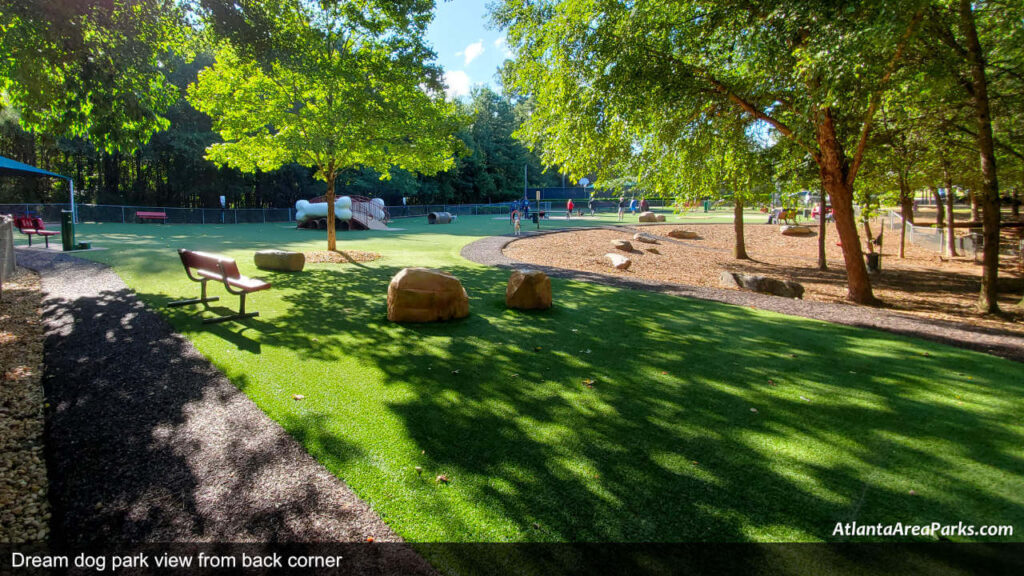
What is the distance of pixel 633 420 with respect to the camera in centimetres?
444

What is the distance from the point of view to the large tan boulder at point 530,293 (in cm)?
875

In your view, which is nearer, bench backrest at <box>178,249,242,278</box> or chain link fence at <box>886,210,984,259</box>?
bench backrest at <box>178,249,242,278</box>

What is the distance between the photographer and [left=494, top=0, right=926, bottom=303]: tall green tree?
286 inches

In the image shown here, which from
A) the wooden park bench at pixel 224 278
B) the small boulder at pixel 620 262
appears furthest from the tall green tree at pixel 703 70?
the wooden park bench at pixel 224 278

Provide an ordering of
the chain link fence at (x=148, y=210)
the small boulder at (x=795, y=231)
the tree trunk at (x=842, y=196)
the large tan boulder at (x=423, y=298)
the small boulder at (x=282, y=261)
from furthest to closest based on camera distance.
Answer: the small boulder at (x=795, y=231) < the chain link fence at (x=148, y=210) < the small boulder at (x=282, y=261) < the tree trunk at (x=842, y=196) < the large tan boulder at (x=423, y=298)

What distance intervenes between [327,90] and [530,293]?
9.10m

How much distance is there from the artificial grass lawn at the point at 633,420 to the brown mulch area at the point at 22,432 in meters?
1.54

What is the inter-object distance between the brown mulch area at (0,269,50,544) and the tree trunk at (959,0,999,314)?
14.5m

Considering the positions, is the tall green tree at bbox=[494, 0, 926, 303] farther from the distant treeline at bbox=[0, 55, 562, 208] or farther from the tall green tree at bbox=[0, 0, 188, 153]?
the distant treeline at bbox=[0, 55, 562, 208]

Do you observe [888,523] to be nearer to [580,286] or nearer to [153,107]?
[580,286]

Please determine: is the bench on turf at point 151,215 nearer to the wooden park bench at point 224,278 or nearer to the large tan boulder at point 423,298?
the wooden park bench at point 224,278

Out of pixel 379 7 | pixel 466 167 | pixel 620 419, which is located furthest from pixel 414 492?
pixel 466 167

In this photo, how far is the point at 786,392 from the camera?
5.17 m

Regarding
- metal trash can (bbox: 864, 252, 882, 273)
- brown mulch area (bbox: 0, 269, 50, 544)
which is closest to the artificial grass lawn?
brown mulch area (bbox: 0, 269, 50, 544)
